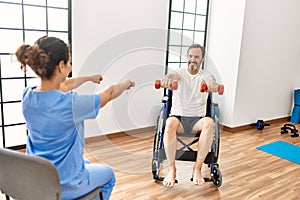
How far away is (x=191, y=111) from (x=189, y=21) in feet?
5.78

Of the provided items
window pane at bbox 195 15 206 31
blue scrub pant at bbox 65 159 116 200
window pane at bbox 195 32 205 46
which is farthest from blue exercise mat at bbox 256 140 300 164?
blue scrub pant at bbox 65 159 116 200

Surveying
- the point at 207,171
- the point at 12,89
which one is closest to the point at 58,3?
the point at 12,89

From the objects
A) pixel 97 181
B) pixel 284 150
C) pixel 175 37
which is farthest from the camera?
pixel 175 37

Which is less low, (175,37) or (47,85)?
(175,37)

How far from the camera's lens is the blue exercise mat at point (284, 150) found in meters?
2.96

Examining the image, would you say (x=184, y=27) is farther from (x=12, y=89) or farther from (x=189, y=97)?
(x=12, y=89)

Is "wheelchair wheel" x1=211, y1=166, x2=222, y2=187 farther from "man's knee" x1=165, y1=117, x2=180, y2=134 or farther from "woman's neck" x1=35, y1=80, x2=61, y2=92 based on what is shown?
"woman's neck" x1=35, y1=80, x2=61, y2=92

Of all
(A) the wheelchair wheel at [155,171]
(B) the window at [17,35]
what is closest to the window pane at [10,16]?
(B) the window at [17,35]

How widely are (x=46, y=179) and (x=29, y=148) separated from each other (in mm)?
265

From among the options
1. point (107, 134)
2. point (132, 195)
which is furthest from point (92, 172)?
point (107, 134)

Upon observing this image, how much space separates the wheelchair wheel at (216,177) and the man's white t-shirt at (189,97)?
439 millimetres

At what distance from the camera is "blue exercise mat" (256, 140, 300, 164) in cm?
296

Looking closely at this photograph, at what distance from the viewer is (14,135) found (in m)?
2.68

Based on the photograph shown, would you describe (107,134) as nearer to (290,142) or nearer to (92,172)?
(92,172)
